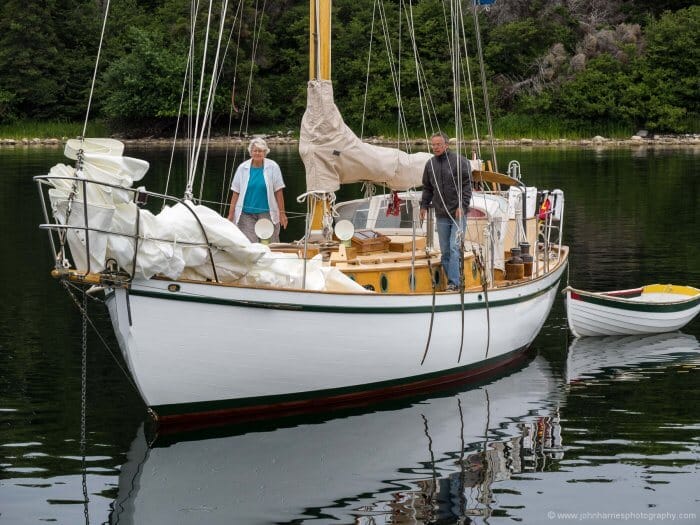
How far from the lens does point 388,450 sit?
39.3 feet

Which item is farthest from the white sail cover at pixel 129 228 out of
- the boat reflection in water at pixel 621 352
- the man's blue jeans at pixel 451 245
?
the boat reflection in water at pixel 621 352

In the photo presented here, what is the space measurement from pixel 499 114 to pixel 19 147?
25638 millimetres

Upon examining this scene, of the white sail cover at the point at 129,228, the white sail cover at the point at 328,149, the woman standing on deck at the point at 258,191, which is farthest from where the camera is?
the woman standing on deck at the point at 258,191

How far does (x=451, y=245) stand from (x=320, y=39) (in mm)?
2837

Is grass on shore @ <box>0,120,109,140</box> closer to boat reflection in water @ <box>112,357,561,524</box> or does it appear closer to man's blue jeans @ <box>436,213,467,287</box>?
man's blue jeans @ <box>436,213,467,287</box>

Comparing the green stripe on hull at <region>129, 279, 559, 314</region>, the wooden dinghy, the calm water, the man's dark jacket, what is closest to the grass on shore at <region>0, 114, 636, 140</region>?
the wooden dinghy

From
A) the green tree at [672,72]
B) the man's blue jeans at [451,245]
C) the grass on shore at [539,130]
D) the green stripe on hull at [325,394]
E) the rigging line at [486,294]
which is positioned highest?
the green tree at [672,72]

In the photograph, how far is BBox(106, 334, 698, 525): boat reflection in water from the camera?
10312 mm

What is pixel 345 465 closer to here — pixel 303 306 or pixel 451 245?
pixel 303 306

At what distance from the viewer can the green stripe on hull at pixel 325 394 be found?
1227 cm

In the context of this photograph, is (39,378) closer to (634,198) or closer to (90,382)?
(90,382)

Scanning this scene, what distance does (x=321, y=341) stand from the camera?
1232 cm

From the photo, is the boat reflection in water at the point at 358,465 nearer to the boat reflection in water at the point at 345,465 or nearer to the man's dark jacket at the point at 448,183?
the boat reflection in water at the point at 345,465

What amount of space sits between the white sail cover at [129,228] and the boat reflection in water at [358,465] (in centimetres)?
177
